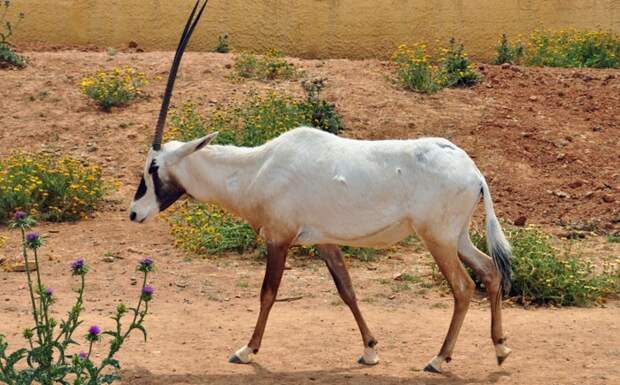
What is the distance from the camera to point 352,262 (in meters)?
10.8

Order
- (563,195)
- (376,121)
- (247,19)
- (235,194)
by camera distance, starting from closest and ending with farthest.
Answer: (235,194), (563,195), (376,121), (247,19)

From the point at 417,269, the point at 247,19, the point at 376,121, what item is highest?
the point at 247,19

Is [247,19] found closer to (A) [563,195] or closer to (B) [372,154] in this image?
(A) [563,195]

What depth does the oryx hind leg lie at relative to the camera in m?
7.88

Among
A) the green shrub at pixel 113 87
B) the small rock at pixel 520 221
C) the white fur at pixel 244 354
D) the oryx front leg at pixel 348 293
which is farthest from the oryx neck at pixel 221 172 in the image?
the green shrub at pixel 113 87

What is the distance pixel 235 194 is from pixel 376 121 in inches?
209

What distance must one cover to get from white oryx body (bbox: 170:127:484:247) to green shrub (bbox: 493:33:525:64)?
7.41m

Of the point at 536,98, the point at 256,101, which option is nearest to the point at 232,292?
the point at 256,101

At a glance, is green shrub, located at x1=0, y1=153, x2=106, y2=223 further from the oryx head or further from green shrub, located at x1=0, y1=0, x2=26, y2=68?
the oryx head

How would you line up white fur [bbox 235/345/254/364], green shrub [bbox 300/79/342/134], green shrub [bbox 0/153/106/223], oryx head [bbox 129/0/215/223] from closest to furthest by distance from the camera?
white fur [bbox 235/345/254/364] < oryx head [bbox 129/0/215/223] < green shrub [bbox 0/153/106/223] < green shrub [bbox 300/79/342/134]

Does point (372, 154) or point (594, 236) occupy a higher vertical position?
point (372, 154)

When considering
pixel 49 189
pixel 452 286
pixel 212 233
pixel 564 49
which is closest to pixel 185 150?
pixel 452 286

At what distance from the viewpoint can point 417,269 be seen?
10578 millimetres

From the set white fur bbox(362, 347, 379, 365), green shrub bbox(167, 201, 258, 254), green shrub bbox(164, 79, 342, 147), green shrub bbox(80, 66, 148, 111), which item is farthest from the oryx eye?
green shrub bbox(80, 66, 148, 111)
